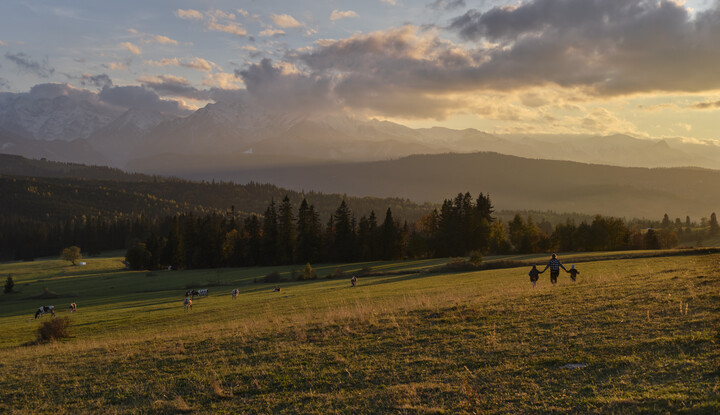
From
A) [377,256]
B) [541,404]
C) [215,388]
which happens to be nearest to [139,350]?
[215,388]

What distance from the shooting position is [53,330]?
3203 centimetres

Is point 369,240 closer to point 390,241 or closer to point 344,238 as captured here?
point 390,241

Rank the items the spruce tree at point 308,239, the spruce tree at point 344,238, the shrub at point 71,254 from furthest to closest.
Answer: the shrub at point 71,254 → the spruce tree at point 308,239 → the spruce tree at point 344,238

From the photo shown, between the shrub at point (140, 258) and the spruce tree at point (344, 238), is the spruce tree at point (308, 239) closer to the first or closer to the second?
the spruce tree at point (344, 238)

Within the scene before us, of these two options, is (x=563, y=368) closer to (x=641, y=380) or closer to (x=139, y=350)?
(x=641, y=380)

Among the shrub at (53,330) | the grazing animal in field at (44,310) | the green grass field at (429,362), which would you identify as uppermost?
the green grass field at (429,362)

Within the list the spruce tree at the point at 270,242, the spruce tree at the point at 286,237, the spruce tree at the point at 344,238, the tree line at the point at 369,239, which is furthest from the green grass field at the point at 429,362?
the spruce tree at the point at 270,242

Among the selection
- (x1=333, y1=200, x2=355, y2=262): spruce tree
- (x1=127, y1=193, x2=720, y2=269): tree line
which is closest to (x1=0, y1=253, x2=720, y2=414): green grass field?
(x1=127, y1=193, x2=720, y2=269): tree line

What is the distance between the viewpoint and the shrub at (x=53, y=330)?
31753 mm

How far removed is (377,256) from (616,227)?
206ft

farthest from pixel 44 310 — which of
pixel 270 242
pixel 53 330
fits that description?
pixel 270 242

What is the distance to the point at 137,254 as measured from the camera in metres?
126

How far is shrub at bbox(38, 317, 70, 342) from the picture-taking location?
104 ft

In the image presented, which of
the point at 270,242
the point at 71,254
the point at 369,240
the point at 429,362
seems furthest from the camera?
the point at 71,254
